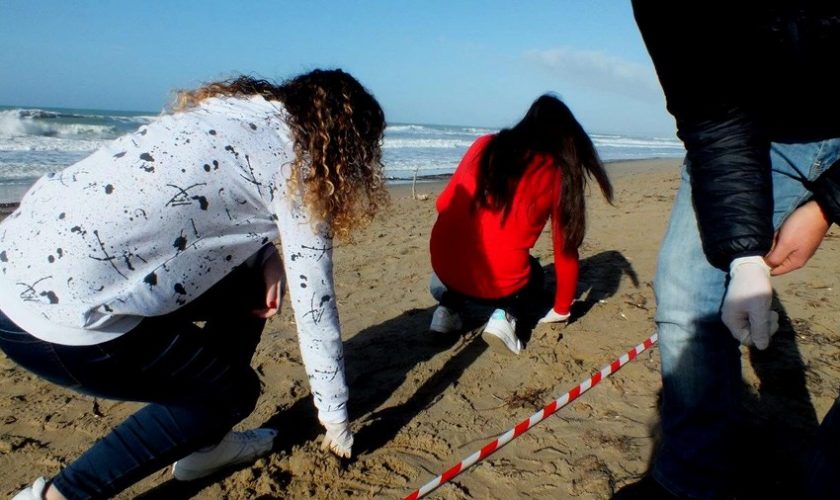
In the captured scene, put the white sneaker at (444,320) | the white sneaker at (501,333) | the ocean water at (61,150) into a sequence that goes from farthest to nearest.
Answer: the ocean water at (61,150)
the white sneaker at (444,320)
the white sneaker at (501,333)

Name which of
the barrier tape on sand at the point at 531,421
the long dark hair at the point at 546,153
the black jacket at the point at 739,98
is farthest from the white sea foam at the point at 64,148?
the black jacket at the point at 739,98

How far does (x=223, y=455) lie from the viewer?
2.27 meters

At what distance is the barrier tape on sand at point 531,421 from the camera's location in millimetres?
2211

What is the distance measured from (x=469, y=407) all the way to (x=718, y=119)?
1.76 meters

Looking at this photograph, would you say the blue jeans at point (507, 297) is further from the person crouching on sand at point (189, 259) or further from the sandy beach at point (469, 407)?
the person crouching on sand at point (189, 259)

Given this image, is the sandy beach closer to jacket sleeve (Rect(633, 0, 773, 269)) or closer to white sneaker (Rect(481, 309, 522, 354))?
white sneaker (Rect(481, 309, 522, 354))

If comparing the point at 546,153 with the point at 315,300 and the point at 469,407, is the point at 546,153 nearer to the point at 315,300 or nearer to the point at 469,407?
the point at 469,407

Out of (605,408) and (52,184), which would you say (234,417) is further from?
(605,408)

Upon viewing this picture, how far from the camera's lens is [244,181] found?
182cm

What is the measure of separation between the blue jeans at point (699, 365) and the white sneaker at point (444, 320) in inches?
68.9

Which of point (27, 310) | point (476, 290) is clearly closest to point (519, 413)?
point (476, 290)

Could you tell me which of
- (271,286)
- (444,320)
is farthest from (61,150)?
(271,286)

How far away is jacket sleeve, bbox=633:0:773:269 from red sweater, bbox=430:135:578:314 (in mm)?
1516

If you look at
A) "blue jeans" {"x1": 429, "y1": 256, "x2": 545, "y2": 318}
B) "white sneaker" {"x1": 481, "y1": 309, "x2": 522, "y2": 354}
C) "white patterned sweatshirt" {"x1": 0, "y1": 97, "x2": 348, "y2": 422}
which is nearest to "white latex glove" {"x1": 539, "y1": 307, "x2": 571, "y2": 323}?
"blue jeans" {"x1": 429, "y1": 256, "x2": 545, "y2": 318}
